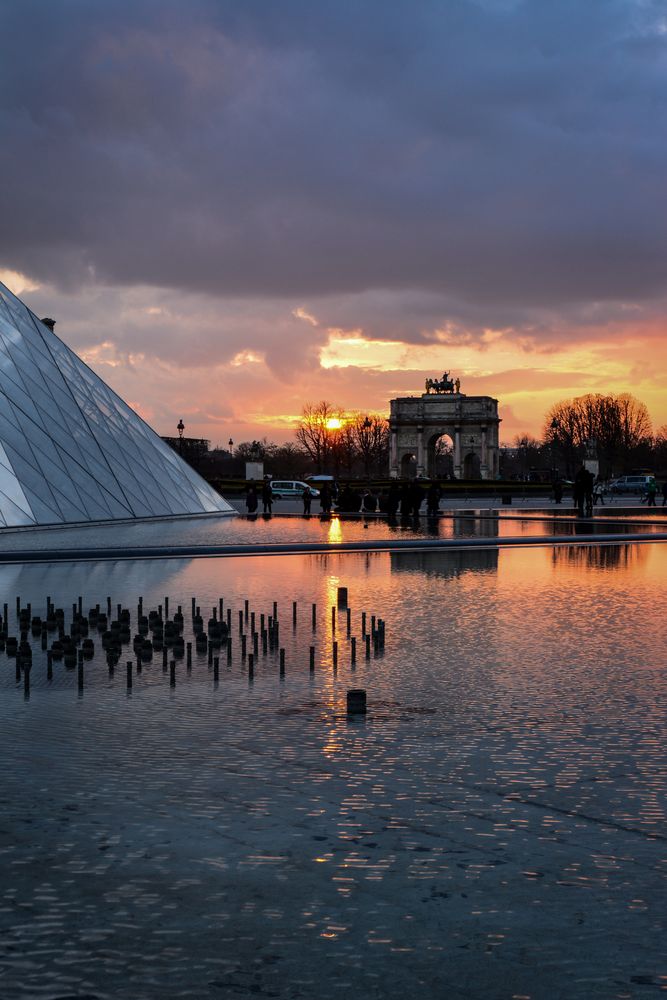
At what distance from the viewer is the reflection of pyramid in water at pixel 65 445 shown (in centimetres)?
3300

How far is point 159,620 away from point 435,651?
296 cm

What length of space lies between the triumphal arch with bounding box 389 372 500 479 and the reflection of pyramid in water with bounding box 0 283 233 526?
94.4 m

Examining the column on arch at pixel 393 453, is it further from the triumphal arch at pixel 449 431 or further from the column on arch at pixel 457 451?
the column on arch at pixel 457 451

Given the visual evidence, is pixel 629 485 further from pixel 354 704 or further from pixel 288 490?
pixel 354 704

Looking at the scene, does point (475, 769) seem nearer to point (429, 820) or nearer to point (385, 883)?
point (429, 820)

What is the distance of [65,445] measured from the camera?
35938 mm

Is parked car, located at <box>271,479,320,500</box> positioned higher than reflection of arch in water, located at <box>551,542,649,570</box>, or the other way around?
parked car, located at <box>271,479,320,500</box>

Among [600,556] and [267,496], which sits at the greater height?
[267,496]

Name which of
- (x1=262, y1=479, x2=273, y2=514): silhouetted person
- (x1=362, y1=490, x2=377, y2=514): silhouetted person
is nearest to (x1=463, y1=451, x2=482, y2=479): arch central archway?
(x1=262, y1=479, x2=273, y2=514): silhouetted person

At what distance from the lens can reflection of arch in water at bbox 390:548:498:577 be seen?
68.8 feet

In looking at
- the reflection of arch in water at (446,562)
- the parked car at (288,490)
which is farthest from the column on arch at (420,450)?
the reflection of arch in water at (446,562)

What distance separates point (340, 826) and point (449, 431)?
453ft

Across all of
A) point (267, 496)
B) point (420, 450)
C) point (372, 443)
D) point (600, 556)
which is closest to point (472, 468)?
point (420, 450)

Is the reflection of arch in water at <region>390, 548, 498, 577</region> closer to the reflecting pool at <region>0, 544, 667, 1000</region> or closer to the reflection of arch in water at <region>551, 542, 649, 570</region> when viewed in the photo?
the reflection of arch in water at <region>551, 542, 649, 570</region>
